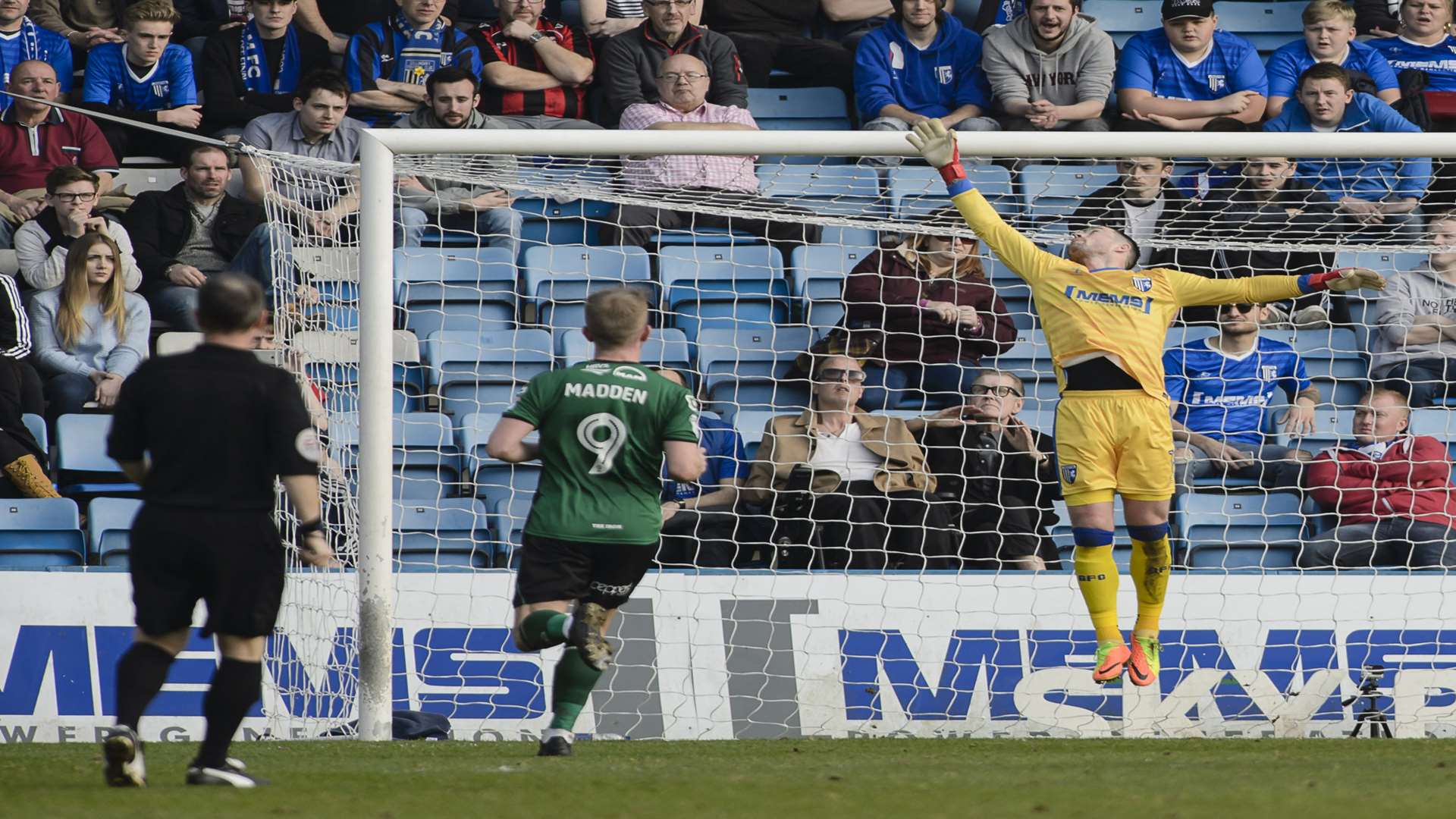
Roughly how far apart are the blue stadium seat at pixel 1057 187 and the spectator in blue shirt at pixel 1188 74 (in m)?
1.19

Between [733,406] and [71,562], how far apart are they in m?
3.79

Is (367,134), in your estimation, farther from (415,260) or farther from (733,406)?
(733,406)

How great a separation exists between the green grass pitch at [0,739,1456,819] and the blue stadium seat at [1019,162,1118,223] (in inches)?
135

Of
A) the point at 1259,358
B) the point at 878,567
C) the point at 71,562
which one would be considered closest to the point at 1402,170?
the point at 1259,358

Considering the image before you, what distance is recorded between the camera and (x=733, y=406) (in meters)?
9.87

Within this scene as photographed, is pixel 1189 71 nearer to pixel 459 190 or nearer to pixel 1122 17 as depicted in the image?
pixel 1122 17

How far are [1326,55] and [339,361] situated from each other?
290 inches

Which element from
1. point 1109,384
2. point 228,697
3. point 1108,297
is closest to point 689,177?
point 1108,297

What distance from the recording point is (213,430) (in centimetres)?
497

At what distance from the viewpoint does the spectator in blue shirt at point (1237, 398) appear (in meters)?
9.72

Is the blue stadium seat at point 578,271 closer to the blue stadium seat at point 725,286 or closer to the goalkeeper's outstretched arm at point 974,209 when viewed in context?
the blue stadium seat at point 725,286

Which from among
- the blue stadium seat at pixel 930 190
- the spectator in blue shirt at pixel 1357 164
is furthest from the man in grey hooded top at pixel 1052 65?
the spectator in blue shirt at pixel 1357 164

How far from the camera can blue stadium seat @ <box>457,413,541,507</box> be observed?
919cm

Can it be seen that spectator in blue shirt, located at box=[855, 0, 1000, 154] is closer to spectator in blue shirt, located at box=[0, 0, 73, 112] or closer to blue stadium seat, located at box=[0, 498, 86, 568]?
spectator in blue shirt, located at box=[0, 0, 73, 112]
